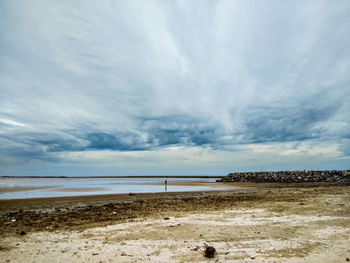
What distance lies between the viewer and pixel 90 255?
6258 mm

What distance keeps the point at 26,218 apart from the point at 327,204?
17402mm

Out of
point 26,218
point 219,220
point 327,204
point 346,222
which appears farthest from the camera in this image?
point 327,204

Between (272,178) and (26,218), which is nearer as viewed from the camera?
(26,218)

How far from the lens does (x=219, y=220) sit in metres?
9.98

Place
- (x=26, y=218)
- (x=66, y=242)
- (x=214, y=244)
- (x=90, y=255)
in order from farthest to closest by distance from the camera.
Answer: (x=26, y=218) → (x=66, y=242) → (x=214, y=244) → (x=90, y=255)

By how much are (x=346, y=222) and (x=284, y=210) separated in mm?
3057

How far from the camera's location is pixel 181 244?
6.96 meters

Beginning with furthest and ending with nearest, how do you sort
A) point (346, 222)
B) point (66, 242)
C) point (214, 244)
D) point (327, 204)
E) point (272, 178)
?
point (272, 178), point (327, 204), point (346, 222), point (66, 242), point (214, 244)

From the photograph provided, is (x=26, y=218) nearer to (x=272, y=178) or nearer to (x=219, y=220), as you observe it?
(x=219, y=220)

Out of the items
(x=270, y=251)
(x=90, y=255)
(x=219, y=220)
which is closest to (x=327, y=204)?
(x=219, y=220)

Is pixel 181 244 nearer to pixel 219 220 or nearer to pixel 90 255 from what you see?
pixel 90 255

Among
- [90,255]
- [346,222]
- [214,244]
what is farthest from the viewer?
[346,222]

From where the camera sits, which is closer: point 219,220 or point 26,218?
point 219,220

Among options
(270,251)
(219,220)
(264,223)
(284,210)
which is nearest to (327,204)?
(284,210)
